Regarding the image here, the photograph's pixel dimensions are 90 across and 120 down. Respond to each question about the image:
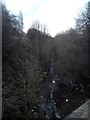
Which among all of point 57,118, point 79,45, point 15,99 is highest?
point 79,45

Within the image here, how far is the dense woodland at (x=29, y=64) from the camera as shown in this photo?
49.5ft

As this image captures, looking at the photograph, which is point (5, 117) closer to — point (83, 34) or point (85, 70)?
point (85, 70)

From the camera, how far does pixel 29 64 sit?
1661cm

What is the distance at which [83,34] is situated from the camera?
24938 mm

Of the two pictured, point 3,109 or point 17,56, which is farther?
point 17,56

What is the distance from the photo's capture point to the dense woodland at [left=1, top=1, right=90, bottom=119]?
49.5 ft

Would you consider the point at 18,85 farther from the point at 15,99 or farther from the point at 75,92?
the point at 75,92

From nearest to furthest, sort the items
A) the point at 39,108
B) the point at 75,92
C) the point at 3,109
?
the point at 3,109 → the point at 39,108 → the point at 75,92

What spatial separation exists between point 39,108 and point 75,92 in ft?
18.9

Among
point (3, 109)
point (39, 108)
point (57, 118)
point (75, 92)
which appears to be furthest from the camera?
point (75, 92)

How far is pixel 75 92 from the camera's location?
21.7 meters

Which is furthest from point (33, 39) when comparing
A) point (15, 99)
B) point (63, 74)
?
point (15, 99)

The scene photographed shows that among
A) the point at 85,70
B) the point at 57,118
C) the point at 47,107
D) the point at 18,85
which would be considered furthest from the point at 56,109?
the point at 85,70

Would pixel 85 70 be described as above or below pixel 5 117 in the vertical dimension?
above
